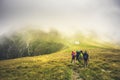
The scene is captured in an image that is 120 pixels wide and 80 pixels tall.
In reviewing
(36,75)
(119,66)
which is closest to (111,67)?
(119,66)

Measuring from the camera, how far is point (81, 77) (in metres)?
55.3

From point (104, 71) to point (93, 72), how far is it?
498cm

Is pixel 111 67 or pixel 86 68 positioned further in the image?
pixel 111 67

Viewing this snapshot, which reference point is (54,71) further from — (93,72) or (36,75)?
(93,72)

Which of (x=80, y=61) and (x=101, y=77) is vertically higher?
(x=80, y=61)

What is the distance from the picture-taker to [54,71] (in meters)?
64.8

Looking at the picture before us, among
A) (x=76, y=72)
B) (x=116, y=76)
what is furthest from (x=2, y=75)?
(x=116, y=76)

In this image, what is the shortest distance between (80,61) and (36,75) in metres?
16.7

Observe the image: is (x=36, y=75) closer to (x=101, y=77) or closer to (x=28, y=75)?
(x=28, y=75)

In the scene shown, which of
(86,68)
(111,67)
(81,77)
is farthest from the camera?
(111,67)

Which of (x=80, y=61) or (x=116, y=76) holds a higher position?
(x=80, y=61)

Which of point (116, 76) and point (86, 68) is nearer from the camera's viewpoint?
point (116, 76)

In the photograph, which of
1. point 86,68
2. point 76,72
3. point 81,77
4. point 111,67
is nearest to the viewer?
point 81,77

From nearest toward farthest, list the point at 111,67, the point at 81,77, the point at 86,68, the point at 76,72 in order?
the point at 81,77
the point at 76,72
the point at 86,68
the point at 111,67
